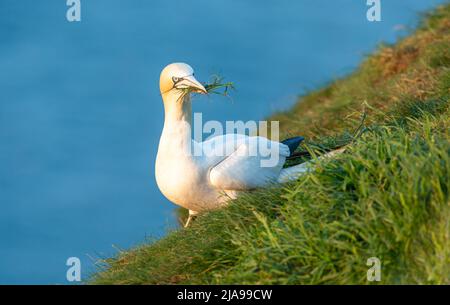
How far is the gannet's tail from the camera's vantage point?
7363 mm

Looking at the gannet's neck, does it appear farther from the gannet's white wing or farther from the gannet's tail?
the gannet's tail

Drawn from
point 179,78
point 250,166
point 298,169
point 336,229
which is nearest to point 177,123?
point 179,78

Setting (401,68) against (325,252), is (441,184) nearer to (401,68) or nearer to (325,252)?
(325,252)

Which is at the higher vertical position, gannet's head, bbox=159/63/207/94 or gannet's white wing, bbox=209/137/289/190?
gannet's head, bbox=159/63/207/94

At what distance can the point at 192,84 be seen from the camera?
8156 mm

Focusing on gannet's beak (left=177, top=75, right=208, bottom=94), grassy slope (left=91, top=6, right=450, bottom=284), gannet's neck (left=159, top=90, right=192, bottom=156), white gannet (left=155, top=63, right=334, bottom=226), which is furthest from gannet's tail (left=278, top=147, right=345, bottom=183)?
gannet's beak (left=177, top=75, right=208, bottom=94)

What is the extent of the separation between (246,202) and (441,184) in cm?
160

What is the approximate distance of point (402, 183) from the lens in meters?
6.64

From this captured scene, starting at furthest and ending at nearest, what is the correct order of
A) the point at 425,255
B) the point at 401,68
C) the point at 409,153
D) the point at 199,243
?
the point at 401,68 < the point at 199,243 < the point at 409,153 < the point at 425,255

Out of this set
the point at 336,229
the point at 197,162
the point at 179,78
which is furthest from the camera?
the point at 179,78

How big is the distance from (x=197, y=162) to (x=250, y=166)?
424 millimetres

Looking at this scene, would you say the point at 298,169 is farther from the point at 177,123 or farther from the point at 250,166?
the point at 177,123

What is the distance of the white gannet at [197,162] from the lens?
806 cm
